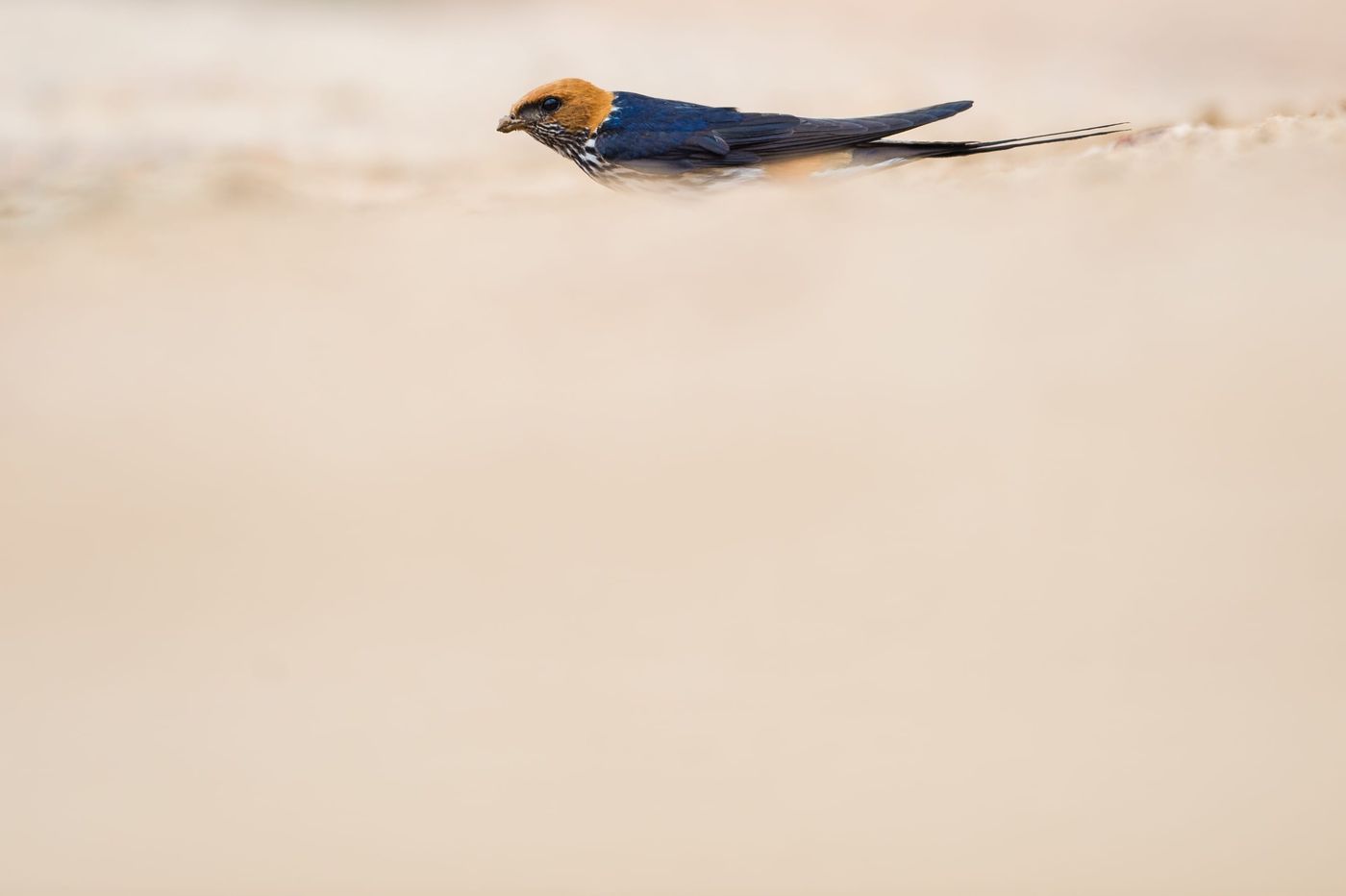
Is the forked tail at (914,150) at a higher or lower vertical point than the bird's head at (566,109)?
lower

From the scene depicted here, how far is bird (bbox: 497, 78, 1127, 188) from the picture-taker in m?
1.82

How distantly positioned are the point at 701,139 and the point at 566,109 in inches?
8.7

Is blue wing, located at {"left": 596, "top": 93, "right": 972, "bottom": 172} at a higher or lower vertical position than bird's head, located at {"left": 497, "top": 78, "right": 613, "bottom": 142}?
lower

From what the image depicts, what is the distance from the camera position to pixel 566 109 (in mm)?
1942

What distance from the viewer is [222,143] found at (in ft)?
8.48

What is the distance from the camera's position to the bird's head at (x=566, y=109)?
1937 millimetres

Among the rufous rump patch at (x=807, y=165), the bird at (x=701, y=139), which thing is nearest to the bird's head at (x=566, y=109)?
Answer: the bird at (x=701, y=139)

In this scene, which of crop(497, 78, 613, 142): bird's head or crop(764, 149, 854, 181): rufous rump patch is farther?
crop(497, 78, 613, 142): bird's head

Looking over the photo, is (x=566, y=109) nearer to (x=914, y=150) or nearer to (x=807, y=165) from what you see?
(x=807, y=165)

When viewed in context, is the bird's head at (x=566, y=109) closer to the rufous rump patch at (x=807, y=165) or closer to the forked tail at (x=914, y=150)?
the rufous rump patch at (x=807, y=165)

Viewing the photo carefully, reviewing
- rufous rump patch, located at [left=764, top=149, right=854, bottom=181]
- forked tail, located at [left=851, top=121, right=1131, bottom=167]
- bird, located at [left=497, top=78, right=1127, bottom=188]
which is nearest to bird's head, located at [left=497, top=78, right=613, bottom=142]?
bird, located at [left=497, top=78, right=1127, bottom=188]

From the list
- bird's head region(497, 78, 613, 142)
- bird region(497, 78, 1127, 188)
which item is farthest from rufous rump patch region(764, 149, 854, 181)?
bird's head region(497, 78, 613, 142)

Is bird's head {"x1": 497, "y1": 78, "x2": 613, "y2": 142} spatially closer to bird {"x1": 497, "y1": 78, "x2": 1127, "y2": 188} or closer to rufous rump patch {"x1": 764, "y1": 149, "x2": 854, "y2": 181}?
bird {"x1": 497, "y1": 78, "x2": 1127, "y2": 188}

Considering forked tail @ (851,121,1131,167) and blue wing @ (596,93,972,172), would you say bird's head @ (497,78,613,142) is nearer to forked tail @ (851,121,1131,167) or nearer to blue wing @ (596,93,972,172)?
blue wing @ (596,93,972,172)
